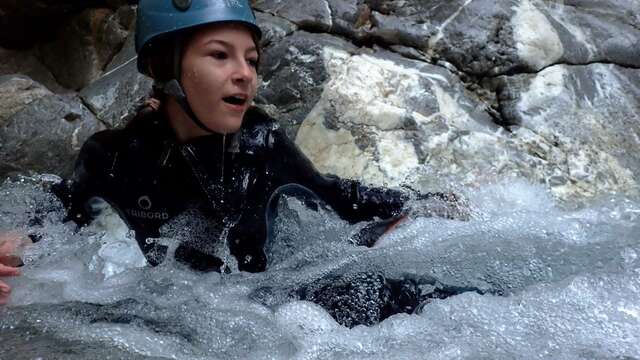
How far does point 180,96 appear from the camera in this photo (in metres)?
2.46

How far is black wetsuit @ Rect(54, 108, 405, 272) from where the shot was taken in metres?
2.59

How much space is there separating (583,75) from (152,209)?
2751 mm

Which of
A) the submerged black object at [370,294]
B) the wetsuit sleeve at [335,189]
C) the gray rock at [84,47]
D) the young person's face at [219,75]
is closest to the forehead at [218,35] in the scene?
the young person's face at [219,75]

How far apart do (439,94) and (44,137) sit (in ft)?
7.95

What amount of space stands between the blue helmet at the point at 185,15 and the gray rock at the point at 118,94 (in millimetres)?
1616

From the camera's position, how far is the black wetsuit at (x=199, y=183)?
102 inches

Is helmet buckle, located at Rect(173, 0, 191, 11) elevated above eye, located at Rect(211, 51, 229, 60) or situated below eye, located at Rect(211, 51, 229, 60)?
above

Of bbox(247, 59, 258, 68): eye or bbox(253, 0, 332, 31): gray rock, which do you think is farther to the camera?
bbox(253, 0, 332, 31): gray rock

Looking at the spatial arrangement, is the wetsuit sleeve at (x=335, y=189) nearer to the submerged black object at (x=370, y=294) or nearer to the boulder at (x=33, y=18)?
the submerged black object at (x=370, y=294)

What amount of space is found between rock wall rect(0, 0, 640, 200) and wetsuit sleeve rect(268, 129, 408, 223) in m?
0.95

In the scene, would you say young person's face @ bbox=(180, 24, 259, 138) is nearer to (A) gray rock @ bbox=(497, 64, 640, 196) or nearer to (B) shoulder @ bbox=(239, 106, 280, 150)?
(B) shoulder @ bbox=(239, 106, 280, 150)

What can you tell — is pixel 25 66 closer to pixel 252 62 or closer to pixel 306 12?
pixel 306 12

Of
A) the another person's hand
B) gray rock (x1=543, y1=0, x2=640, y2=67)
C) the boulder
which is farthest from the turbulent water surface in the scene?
the boulder

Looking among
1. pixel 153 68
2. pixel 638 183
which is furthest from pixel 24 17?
pixel 638 183
